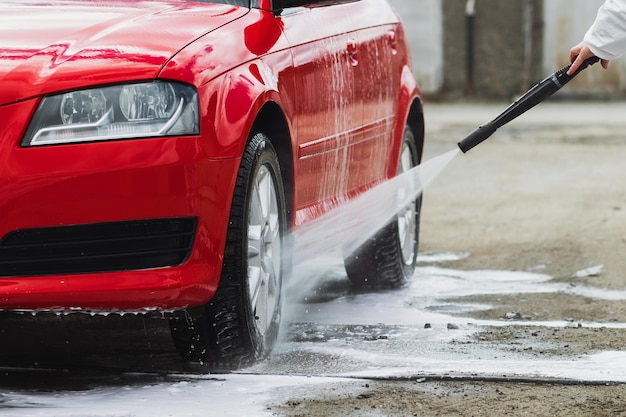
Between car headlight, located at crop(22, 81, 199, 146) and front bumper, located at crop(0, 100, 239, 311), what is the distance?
0.12 feet

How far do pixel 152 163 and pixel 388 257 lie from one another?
104 inches

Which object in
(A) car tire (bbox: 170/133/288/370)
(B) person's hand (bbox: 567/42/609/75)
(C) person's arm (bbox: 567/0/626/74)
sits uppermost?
(C) person's arm (bbox: 567/0/626/74)

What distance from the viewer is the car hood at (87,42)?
14.8 ft

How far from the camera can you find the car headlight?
14.6ft

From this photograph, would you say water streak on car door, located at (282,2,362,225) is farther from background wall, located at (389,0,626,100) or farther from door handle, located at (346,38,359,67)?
background wall, located at (389,0,626,100)

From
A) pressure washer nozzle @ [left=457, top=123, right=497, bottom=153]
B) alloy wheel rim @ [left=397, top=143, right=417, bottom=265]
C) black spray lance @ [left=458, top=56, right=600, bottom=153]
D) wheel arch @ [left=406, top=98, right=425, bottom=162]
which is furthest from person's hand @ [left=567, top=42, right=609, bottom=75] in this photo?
wheel arch @ [left=406, top=98, right=425, bottom=162]

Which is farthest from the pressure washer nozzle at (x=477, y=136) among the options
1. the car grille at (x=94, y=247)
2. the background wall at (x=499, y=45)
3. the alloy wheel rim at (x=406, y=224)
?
the background wall at (x=499, y=45)

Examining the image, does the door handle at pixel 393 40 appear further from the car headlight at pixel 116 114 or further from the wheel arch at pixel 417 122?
the car headlight at pixel 116 114

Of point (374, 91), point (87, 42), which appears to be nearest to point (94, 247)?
point (87, 42)

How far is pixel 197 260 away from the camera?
15.0 ft

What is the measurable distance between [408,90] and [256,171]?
2.54m

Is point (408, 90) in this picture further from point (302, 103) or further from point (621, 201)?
point (621, 201)

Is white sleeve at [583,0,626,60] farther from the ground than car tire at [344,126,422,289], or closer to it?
farther from the ground

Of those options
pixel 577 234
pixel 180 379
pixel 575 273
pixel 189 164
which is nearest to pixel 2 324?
pixel 180 379
